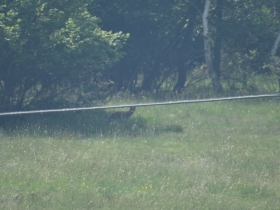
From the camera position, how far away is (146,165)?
9.72 m

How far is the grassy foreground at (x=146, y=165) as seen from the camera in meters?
7.80

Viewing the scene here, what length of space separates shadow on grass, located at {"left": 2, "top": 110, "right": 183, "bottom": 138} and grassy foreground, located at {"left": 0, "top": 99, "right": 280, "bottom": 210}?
0.11ft

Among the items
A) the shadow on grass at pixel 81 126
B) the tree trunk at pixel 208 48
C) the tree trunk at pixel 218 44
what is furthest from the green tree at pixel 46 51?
the tree trunk at pixel 218 44

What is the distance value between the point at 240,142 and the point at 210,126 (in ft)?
7.28

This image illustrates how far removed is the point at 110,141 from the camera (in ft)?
39.2

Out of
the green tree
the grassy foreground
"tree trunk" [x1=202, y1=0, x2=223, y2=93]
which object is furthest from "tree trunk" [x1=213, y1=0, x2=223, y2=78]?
the grassy foreground

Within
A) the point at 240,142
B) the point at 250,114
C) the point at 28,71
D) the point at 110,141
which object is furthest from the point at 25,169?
the point at 250,114

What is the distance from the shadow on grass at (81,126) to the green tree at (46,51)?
2.52 ft

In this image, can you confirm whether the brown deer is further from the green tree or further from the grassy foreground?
the green tree

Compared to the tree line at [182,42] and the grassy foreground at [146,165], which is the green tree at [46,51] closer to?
the tree line at [182,42]

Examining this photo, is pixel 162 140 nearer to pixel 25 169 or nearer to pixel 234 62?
pixel 25 169

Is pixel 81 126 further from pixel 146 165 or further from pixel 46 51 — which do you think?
pixel 146 165

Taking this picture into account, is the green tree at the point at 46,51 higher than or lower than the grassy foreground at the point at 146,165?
higher

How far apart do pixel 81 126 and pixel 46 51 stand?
246 centimetres
